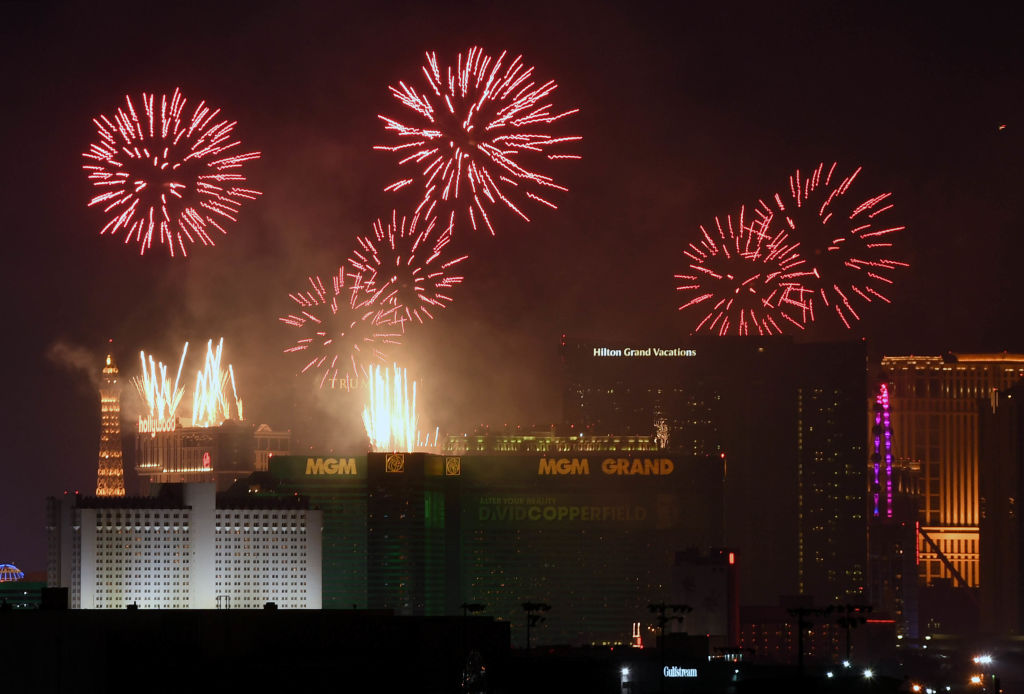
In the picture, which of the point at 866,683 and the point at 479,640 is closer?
the point at 479,640

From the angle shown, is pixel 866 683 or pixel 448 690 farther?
pixel 866 683

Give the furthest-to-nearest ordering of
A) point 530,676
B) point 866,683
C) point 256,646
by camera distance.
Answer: point 530,676 < point 866,683 < point 256,646

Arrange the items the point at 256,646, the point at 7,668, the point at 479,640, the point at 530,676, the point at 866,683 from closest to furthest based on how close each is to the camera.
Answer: the point at 7,668
the point at 256,646
the point at 479,640
the point at 866,683
the point at 530,676

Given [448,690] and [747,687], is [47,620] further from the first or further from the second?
[747,687]

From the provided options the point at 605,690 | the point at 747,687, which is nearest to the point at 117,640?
the point at 747,687

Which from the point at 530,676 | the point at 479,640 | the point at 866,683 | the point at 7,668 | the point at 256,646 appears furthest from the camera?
the point at 530,676

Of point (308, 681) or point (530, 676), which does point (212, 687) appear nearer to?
point (308, 681)

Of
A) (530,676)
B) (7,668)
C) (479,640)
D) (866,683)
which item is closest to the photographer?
(7,668)

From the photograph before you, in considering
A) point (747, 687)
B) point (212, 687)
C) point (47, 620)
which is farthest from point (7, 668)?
point (747, 687)
